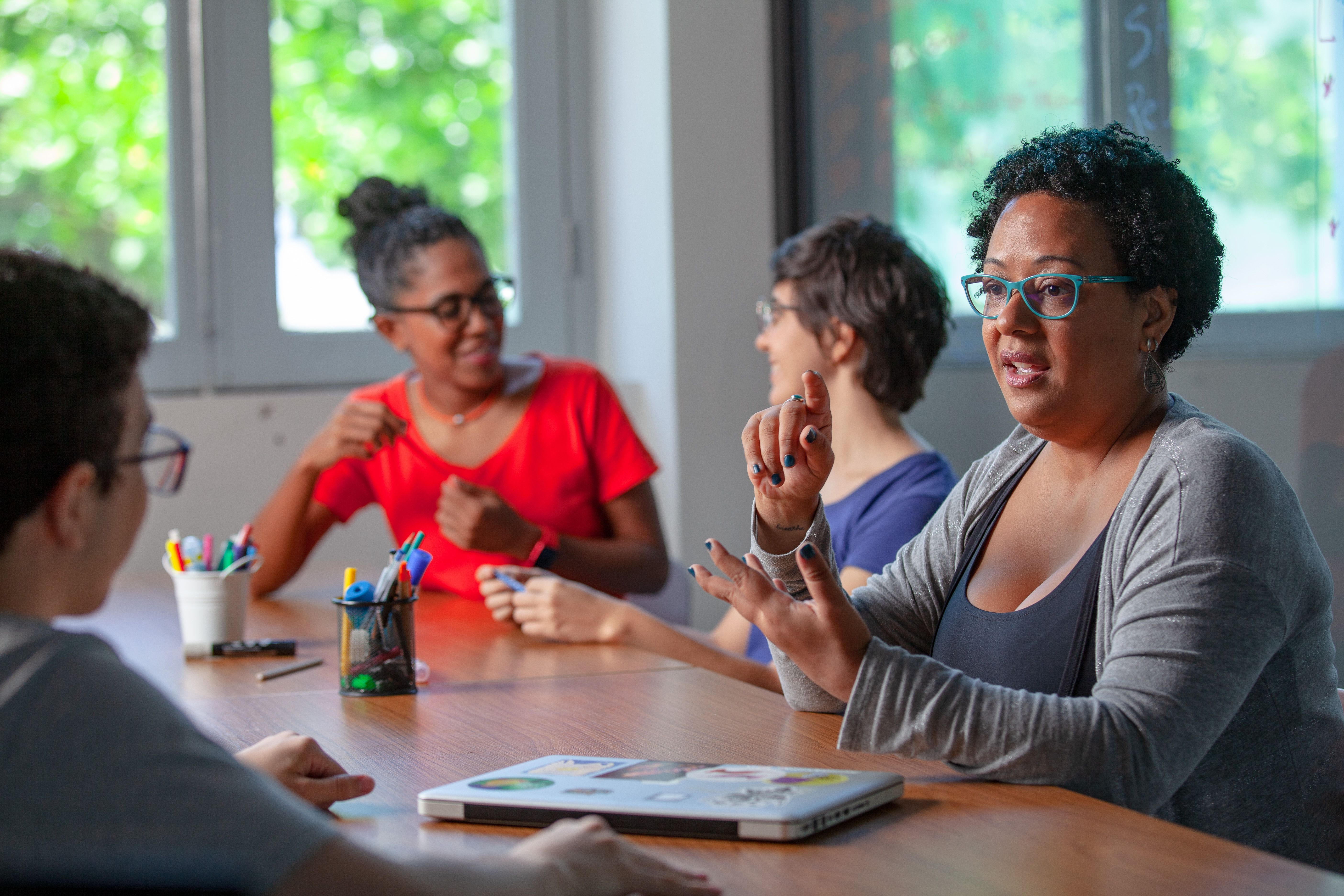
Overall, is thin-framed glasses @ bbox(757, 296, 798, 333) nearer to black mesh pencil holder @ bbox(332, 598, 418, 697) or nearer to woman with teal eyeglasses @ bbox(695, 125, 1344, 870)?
woman with teal eyeglasses @ bbox(695, 125, 1344, 870)

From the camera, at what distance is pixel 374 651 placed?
1540 mm

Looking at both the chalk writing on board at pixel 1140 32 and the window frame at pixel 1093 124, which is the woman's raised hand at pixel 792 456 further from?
the chalk writing on board at pixel 1140 32

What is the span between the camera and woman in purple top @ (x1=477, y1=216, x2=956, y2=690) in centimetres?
186

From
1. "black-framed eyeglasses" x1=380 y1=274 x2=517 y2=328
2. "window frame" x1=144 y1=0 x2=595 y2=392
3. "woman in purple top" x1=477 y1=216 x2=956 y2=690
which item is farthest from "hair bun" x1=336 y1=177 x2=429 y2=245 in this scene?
"woman in purple top" x1=477 y1=216 x2=956 y2=690

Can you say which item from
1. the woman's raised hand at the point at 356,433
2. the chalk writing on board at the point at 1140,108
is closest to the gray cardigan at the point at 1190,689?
the chalk writing on board at the point at 1140,108

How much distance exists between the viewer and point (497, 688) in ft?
5.18

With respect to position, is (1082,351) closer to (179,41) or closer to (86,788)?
(86,788)

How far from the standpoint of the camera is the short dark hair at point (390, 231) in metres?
2.52

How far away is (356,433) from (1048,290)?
1442 mm

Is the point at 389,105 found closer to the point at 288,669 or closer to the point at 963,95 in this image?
the point at 963,95

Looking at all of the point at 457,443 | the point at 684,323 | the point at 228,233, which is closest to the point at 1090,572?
the point at 457,443

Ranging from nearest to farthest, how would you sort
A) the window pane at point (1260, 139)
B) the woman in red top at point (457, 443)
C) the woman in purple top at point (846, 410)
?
the window pane at point (1260, 139) < the woman in purple top at point (846, 410) < the woman in red top at point (457, 443)

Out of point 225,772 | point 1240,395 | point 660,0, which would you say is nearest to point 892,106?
point 660,0

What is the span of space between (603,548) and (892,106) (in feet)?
3.98
